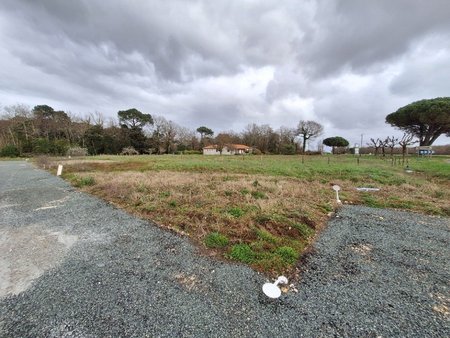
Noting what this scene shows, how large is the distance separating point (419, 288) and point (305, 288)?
1.57 metres

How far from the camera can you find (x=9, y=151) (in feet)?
124

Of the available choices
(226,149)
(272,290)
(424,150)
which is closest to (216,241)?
(272,290)

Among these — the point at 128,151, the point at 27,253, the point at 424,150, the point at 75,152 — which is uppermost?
the point at 424,150

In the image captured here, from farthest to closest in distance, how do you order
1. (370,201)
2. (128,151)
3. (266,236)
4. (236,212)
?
(128,151), (370,201), (236,212), (266,236)

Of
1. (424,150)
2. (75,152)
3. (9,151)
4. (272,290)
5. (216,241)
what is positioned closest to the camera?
(272,290)

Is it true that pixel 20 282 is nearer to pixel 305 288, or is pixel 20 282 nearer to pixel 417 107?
pixel 305 288

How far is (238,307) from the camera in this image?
94.4 inches

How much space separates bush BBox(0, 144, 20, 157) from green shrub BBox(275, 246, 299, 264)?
53.6 metres

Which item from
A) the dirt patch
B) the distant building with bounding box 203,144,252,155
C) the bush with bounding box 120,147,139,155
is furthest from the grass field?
the distant building with bounding box 203,144,252,155

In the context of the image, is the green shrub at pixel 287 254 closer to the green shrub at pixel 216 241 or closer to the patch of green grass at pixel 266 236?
the patch of green grass at pixel 266 236

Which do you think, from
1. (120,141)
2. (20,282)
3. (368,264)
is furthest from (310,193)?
(120,141)

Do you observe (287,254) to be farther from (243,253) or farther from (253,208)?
(253,208)

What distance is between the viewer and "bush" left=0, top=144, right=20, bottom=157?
1482 inches

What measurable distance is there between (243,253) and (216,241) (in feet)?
2.15
